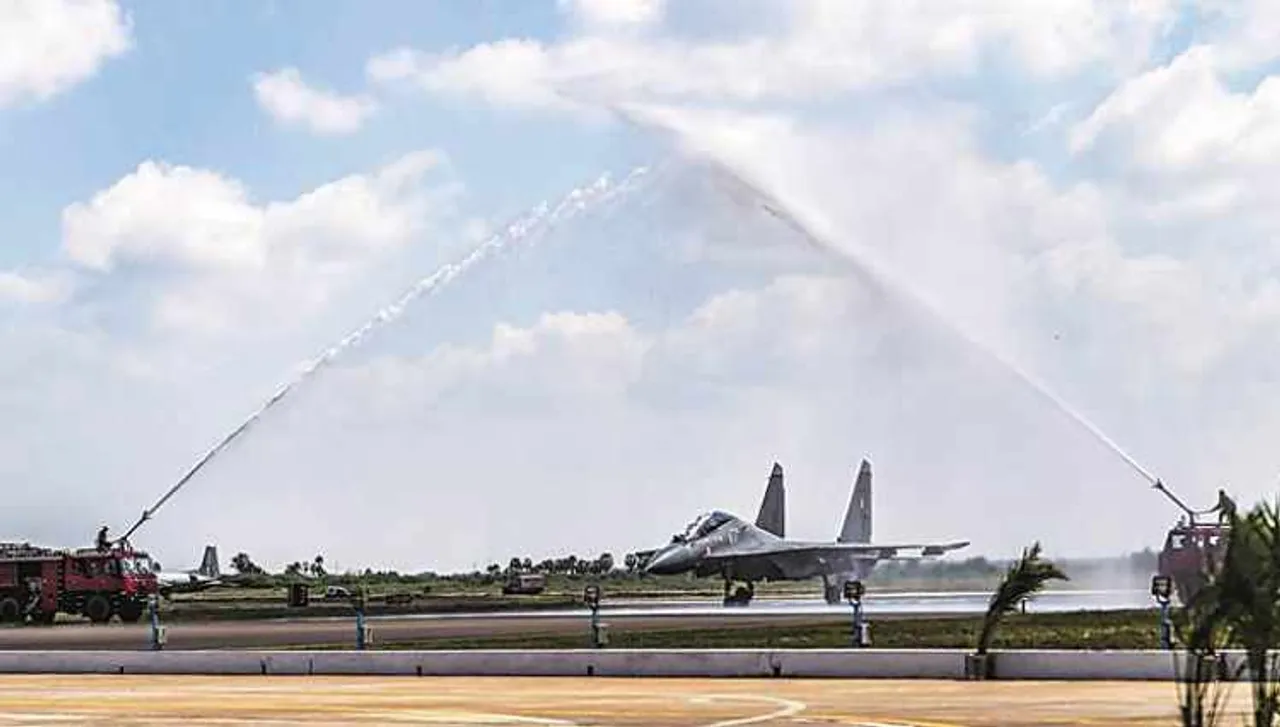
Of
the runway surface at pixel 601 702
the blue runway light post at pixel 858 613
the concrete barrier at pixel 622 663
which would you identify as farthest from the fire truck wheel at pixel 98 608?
the blue runway light post at pixel 858 613

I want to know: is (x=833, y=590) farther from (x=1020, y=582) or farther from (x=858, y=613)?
(x=1020, y=582)

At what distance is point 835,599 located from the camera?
83.7 m

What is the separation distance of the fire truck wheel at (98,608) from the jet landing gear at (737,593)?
983 inches

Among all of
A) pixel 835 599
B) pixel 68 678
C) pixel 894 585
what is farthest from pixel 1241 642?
pixel 894 585

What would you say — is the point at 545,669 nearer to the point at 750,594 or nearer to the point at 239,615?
the point at 239,615

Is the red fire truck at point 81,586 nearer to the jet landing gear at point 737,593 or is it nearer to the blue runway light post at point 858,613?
the jet landing gear at point 737,593

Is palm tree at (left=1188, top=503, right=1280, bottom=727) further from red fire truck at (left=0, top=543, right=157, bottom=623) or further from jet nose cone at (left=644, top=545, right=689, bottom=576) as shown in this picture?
jet nose cone at (left=644, top=545, right=689, bottom=576)

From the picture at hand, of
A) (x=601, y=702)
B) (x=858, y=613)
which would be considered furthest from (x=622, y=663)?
(x=601, y=702)

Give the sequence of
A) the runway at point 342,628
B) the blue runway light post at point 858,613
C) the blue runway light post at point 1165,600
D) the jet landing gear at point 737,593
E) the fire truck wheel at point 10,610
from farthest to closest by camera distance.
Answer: the jet landing gear at point 737,593 < the fire truck wheel at point 10,610 < the runway at point 342,628 < the blue runway light post at point 858,613 < the blue runway light post at point 1165,600

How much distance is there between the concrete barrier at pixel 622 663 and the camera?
3114 centimetres

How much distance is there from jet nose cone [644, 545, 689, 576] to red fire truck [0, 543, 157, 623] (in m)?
21.3

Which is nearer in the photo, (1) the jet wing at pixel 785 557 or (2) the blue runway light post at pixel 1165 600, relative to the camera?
(2) the blue runway light post at pixel 1165 600

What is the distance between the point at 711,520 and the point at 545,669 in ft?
167

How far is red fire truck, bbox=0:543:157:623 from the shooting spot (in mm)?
72938
